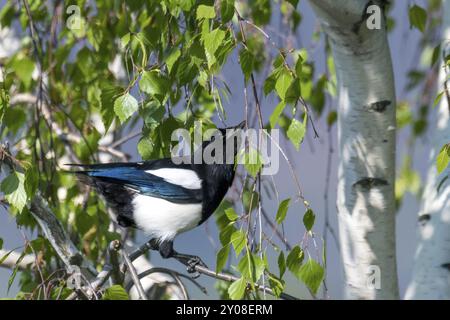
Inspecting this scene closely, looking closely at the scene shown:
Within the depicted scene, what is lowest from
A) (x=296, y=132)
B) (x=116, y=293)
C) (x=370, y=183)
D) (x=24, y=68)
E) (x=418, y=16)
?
(x=116, y=293)

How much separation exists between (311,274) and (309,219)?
0.37ft

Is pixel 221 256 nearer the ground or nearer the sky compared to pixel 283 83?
nearer the ground

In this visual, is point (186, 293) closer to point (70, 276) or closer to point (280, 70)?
point (70, 276)

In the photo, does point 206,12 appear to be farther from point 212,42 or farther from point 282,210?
point 282,210

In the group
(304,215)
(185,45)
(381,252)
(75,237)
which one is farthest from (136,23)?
(304,215)

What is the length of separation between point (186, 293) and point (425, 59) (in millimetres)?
1583

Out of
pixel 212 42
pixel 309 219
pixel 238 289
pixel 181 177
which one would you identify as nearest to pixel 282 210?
pixel 309 219

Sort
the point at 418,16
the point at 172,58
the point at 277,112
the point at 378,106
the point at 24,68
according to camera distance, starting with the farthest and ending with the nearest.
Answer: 1. the point at 24,68
2. the point at 418,16
3. the point at 378,106
4. the point at 172,58
5. the point at 277,112

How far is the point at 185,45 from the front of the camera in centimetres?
179

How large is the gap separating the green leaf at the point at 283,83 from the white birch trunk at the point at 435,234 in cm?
69

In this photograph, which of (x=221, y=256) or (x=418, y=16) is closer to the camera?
(x=221, y=256)

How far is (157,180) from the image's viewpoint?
7.44ft

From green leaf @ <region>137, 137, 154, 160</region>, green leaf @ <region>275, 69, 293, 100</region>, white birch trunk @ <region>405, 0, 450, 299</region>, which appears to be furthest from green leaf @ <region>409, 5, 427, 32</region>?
green leaf @ <region>137, 137, 154, 160</region>

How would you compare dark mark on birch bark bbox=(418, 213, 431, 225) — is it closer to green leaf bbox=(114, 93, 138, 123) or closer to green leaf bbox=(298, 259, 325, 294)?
green leaf bbox=(298, 259, 325, 294)
